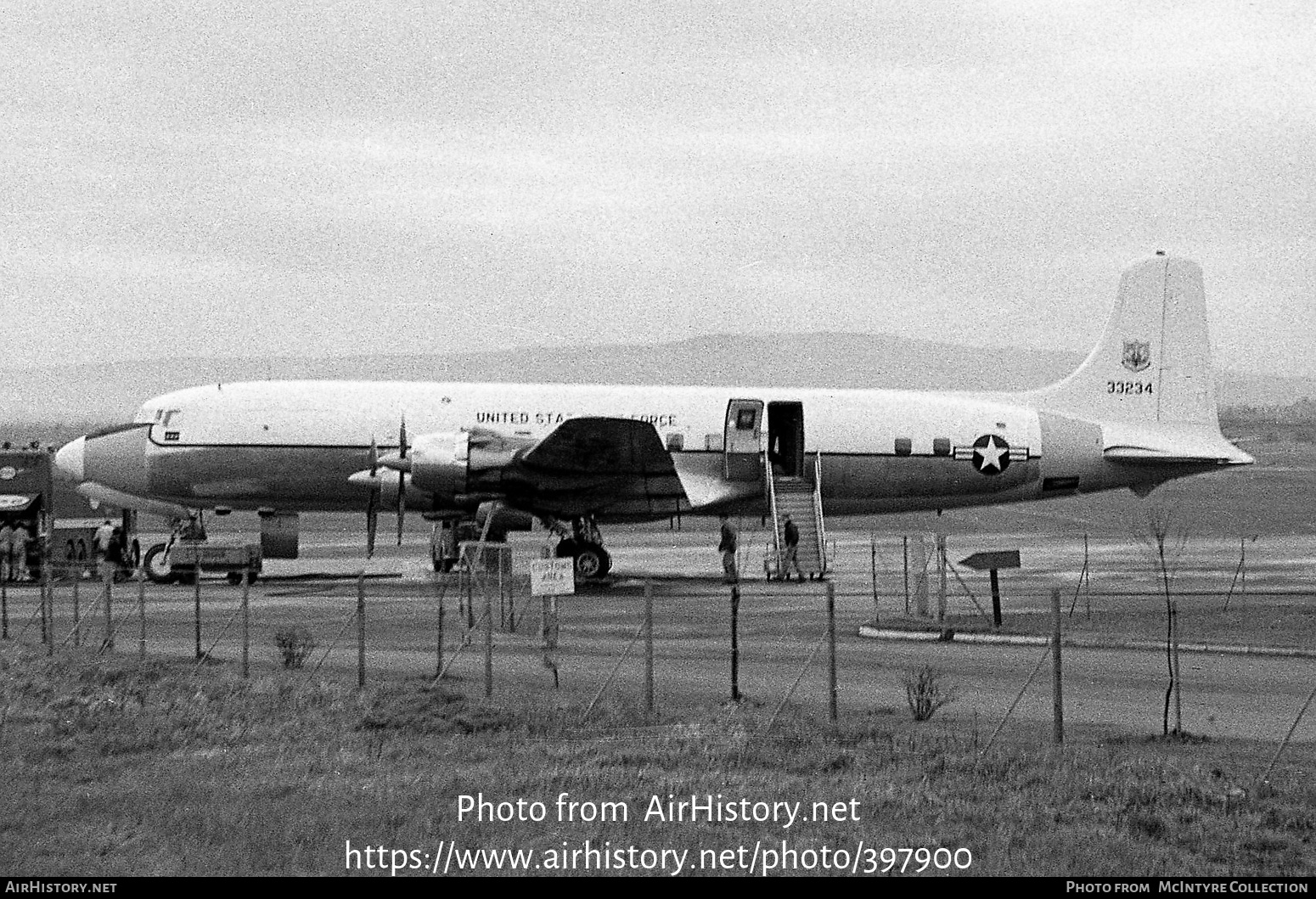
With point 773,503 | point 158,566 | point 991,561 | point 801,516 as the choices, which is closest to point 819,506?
point 801,516

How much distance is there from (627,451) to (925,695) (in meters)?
17.7

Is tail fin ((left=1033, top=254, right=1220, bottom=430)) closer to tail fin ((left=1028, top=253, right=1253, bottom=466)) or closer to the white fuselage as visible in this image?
tail fin ((left=1028, top=253, right=1253, bottom=466))

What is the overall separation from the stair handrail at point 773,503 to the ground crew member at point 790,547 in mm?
135

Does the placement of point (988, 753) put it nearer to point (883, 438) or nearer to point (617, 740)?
point (617, 740)

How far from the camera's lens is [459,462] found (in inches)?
1351

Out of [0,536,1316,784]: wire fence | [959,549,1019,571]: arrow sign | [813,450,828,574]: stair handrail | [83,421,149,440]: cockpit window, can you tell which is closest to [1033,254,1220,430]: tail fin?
[0,536,1316,784]: wire fence

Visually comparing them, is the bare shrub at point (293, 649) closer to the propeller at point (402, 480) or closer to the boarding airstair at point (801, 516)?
the propeller at point (402, 480)

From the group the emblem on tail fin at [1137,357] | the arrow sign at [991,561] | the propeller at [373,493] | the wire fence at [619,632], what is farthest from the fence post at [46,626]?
the emblem on tail fin at [1137,357]

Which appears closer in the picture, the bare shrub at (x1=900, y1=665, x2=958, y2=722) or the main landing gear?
the bare shrub at (x1=900, y1=665, x2=958, y2=722)

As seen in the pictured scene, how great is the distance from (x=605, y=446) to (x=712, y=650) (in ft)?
37.1

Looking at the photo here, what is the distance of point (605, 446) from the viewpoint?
33.9 m

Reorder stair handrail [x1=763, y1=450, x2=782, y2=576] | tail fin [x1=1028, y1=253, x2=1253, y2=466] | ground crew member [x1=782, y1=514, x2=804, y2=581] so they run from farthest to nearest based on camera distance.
→ 1. tail fin [x1=1028, y1=253, x2=1253, y2=466]
2. stair handrail [x1=763, y1=450, x2=782, y2=576]
3. ground crew member [x1=782, y1=514, x2=804, y2=581]

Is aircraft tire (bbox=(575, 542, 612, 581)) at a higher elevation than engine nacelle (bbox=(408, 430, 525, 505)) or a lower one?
lower

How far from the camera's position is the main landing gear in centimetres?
3612
